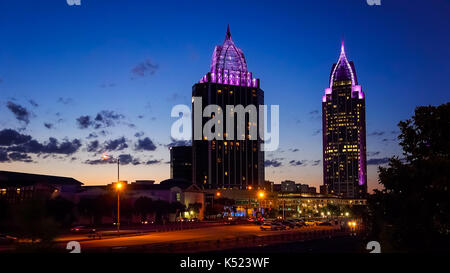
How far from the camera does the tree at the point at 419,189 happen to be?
30.3 m

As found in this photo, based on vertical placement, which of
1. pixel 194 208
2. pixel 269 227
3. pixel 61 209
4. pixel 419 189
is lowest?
pixel 194 208

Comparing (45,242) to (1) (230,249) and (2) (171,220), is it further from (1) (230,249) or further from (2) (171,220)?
(2) (171,220)

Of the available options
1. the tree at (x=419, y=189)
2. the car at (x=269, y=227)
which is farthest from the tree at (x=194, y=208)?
the tree at (x=419, y=189)

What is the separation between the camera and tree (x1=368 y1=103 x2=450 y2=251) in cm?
3028

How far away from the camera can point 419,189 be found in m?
31.7

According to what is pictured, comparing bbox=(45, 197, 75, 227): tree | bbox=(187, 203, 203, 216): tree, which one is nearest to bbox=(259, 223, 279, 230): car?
bbox=(45, 197, 75, 227): tree

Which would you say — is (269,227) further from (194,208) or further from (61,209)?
(194,208)

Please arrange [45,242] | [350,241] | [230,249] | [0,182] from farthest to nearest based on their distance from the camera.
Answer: [0,182], [350,241], [230,249], [45,242]

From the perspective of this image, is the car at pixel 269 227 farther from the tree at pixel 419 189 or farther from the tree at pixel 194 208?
the tree at pixel 194 208

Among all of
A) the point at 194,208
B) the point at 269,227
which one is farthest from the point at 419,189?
the point at 194,208

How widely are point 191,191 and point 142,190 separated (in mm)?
23067

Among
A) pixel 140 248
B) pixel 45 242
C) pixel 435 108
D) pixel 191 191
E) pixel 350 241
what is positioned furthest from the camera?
pixel 191 191
